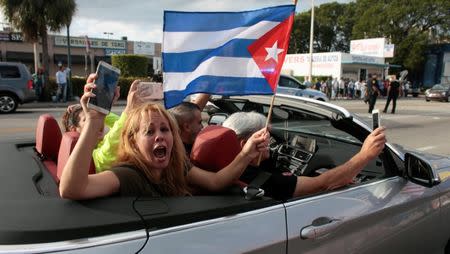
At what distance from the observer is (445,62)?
57188mm

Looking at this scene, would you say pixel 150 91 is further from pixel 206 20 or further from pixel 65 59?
pixel 65 59

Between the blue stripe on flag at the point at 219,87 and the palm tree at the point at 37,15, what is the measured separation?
783 inches

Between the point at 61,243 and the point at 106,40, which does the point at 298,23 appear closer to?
the point at 106,40

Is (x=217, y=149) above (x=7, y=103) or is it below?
above

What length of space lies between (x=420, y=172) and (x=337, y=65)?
1546 inches

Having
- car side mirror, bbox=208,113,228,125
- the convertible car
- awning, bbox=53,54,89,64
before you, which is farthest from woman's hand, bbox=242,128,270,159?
awning, bbox=53,54,89,64

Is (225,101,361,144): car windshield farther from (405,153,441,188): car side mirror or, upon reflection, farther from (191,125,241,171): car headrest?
(191,125,241,171): car headrest

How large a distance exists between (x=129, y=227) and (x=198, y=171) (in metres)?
0.70

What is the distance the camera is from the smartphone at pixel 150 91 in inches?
109

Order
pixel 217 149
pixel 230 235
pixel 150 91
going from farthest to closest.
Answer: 1. pixel 150 91
2. pixel 217 149
3. pixel 230 235

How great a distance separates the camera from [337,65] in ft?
132

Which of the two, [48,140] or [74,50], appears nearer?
[48,140]

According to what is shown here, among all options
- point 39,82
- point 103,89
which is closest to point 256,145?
A: point 103,89

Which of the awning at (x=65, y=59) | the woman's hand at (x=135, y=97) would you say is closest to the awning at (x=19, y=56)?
the awning at (x=65, y=59)
